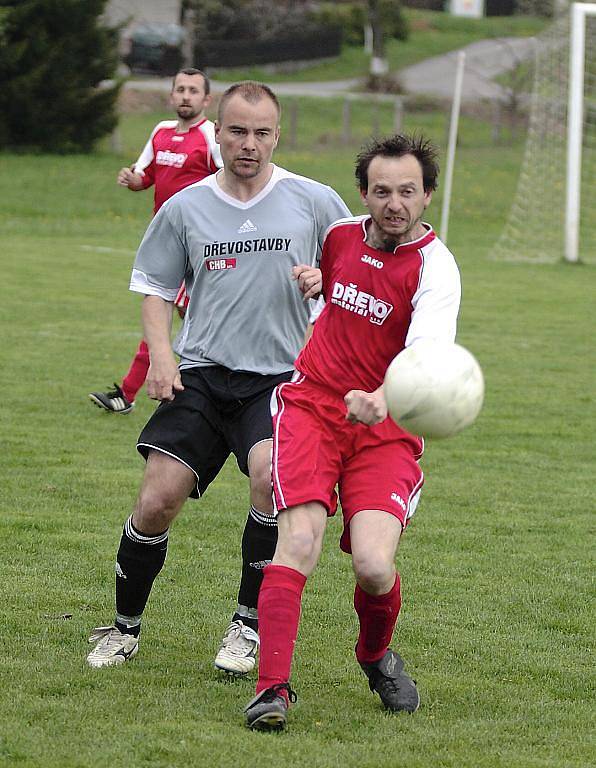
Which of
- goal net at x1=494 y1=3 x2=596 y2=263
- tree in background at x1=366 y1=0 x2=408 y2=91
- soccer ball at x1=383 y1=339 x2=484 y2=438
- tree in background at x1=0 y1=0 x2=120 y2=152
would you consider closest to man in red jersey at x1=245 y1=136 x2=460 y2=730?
soccer ball at x1=383 y1=339 x2=484 y2=438

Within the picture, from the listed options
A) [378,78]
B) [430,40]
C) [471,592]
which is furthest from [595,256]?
[430,40]

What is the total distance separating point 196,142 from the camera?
1048cm

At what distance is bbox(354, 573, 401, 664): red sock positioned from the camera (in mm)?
4633

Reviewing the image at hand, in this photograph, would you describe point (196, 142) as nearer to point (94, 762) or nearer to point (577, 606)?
point (577, 606)

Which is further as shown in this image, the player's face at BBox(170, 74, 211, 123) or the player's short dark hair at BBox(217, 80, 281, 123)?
the player's face at BBox(170, 74, 211, 123)

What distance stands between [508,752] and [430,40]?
5898cm

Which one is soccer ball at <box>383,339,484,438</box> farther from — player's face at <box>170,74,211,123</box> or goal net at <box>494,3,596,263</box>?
goal net at <box>494,3,596,263</box>

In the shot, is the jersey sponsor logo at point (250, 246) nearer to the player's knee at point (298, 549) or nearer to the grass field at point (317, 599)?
the player's knee at point (298, 549)

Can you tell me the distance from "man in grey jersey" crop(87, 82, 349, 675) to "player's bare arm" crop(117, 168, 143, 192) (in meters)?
4.48

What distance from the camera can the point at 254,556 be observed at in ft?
16.8

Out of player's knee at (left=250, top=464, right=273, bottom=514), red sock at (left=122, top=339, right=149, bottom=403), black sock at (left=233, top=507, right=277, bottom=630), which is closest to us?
player's knee at (left=250, top=464, right=273, bottom=514)

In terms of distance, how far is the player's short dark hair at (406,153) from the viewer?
4.63m

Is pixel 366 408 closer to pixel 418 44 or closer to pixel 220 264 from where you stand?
pixel 220 264

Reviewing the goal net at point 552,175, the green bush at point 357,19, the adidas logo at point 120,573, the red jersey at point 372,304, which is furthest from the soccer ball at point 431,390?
the green bush at point 357,19
